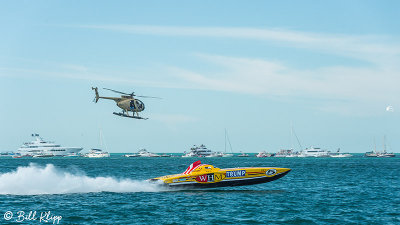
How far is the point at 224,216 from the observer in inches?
1089

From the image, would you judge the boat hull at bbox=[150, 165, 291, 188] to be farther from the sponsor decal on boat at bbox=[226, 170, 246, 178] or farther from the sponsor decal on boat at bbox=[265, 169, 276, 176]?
the sponsor decal on boat at bbox=[265, 169, 276, 176]

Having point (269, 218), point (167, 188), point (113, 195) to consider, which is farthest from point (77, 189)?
point (269, 218)

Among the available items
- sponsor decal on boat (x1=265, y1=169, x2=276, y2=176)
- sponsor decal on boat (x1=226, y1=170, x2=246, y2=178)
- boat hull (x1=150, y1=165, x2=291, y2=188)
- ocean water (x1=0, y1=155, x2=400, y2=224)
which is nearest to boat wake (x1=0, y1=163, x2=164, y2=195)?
ocean water (x1=0, y1=155, x2=400, y2=224)

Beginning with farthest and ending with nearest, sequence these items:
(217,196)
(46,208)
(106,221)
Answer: (217,196)
(46,208)
(106,221)

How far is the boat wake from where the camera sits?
37.2 metres

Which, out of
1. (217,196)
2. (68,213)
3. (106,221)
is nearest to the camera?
(106,221)

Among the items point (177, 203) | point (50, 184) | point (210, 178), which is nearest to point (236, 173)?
point (210, 178)

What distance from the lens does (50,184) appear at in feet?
124

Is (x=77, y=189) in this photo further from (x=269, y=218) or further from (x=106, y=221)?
(x=269, y=218)

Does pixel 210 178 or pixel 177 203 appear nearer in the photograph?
pixel 177 203

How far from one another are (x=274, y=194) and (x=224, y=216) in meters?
11.7

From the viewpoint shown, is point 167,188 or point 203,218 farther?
point 167,188

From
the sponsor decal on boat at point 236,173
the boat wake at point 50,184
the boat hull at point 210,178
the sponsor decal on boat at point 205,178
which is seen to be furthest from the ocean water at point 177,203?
the sponsor decal on boat at point 236,173

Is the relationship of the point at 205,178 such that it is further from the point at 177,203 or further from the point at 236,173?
the point at 177,203
